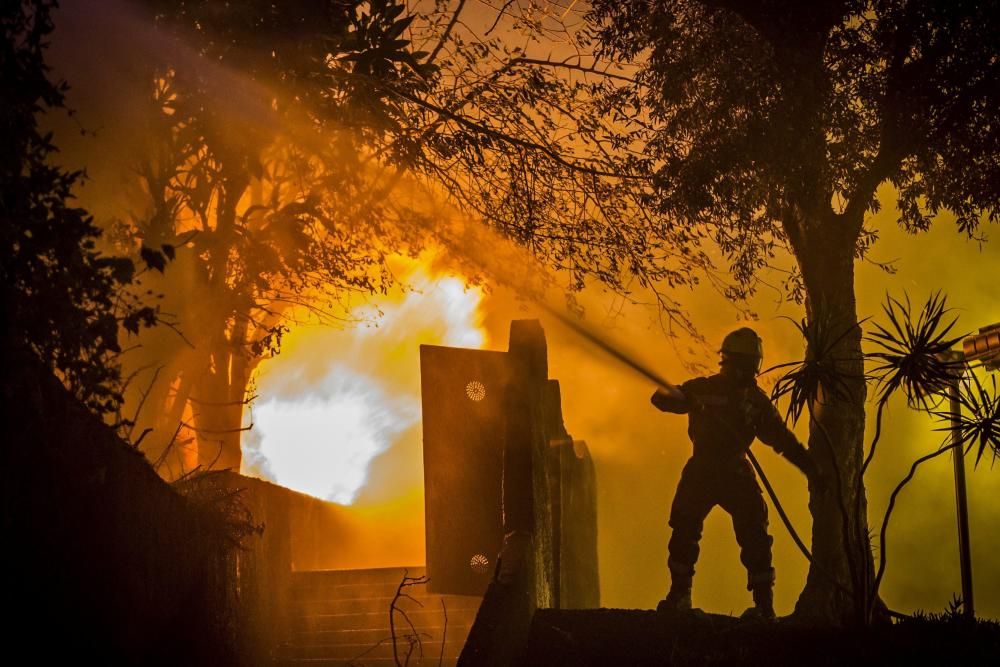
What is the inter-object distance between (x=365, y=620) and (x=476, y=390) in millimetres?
2896

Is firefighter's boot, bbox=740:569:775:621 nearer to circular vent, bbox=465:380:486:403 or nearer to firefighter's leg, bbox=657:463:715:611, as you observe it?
firefighter's leg, bbox=657:463:715:611

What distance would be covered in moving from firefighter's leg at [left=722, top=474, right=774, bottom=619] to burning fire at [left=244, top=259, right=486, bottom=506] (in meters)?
14.0

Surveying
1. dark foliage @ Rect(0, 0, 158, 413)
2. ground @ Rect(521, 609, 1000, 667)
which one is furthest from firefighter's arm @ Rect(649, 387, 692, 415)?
dark foliage @ Rect(0, 0, 158, 413)

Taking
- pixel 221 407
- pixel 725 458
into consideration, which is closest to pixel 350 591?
pixel 725 458

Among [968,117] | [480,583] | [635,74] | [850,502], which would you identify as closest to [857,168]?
[968,117]

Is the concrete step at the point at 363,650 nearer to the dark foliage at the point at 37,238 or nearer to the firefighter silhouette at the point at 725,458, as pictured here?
the firefighter silhouette at the point at 725,458

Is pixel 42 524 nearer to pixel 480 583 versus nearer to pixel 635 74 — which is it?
pixel 480 583

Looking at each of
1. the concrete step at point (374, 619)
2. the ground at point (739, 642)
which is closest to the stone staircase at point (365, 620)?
the concrete step at point (374, 619)

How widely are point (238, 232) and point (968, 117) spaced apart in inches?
388

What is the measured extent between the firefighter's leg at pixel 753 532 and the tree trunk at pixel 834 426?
587 mm

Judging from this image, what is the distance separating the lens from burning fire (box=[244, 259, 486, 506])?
24797mm

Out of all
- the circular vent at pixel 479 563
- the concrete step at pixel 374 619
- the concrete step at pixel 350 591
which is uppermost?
the circular vent at pixel 479 563

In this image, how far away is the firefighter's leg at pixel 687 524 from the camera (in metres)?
10.1

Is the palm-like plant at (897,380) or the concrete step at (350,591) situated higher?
the palm-like plant at (897,380)
